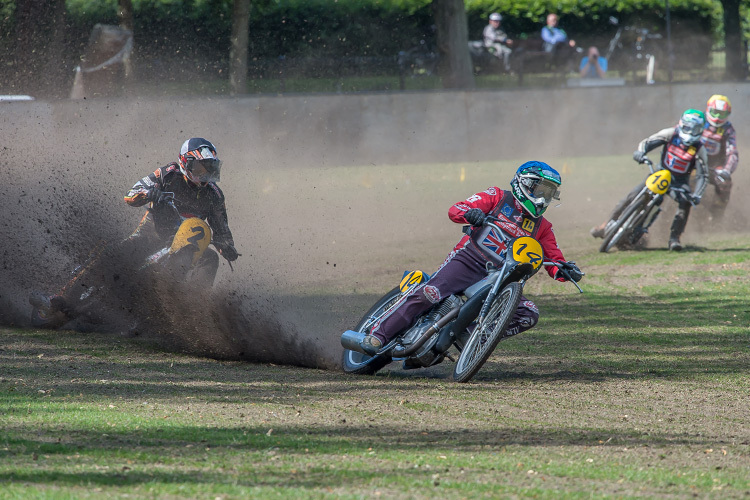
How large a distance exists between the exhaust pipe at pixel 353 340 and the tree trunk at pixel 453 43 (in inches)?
757

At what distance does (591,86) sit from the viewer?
84.0ft

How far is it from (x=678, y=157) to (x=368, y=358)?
343 inches

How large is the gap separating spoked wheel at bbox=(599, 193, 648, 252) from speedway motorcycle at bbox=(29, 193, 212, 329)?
7.86 metres

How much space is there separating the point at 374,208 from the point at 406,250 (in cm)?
352

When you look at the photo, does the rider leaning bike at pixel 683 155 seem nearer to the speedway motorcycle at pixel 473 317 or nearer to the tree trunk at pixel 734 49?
the speedway motorcycle at pixel 473 317

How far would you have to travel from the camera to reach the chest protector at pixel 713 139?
17.2 m

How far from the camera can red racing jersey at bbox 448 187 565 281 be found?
8.30m

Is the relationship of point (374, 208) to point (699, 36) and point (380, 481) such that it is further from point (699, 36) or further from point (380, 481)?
point (699, 36)

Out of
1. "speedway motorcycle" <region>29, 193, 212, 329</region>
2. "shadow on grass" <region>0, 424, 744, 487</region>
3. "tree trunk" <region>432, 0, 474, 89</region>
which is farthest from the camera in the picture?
"tree trunk" <region>432, 0, 474, 89</region>

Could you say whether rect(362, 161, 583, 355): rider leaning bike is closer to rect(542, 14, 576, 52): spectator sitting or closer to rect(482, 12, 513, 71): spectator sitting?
rect(482, 12, 513, 71): spectator sitting

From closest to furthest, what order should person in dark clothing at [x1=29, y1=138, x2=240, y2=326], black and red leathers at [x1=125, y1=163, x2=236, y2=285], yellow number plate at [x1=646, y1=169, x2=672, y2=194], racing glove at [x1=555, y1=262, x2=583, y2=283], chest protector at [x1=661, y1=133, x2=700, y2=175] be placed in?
1. racing glove at [x1=555, y1=262, x2=583, y2=283]
2. person in dark clothing at [x1=29, y1=138, x2=240, y2=326]
3. black and red leathers at [x1=125, y1=163, x2=236, y2=285]
4. yellow number plate at [x1=646, y1=169, x2=672, y2=194]
5. chest protector at [x1=661, y1=133, x2=700, y2=175]

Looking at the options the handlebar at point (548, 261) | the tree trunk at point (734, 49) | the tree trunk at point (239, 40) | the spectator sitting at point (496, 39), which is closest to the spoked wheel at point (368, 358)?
the handlebar at point (548, 261)

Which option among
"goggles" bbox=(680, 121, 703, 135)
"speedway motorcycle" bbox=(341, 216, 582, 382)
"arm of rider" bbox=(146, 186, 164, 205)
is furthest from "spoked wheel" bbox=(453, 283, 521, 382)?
"goggles" bbox=(680, 121, 703, 135)

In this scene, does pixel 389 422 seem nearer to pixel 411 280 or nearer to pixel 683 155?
pixel 411 280
